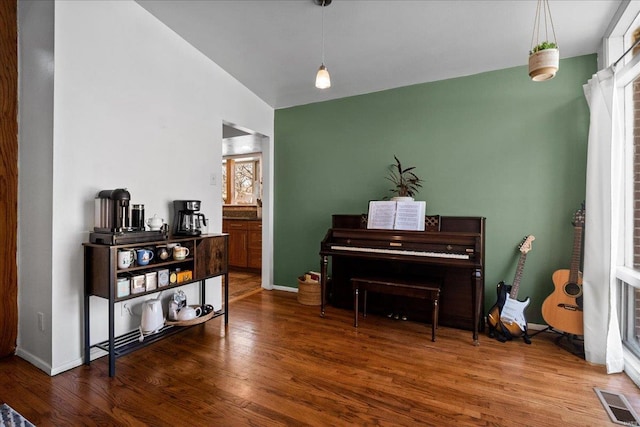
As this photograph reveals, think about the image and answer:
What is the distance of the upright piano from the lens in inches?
105

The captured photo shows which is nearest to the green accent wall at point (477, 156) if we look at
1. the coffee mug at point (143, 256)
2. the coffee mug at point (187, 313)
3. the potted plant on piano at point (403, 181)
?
the potted plant on piano at point (403, 181)

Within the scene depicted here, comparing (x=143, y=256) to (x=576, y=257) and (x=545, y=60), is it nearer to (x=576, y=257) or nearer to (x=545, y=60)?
(x=545, y=60)

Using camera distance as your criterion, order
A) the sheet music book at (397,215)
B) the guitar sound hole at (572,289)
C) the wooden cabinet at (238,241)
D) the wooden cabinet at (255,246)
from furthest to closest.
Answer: the wooden cabinet at (238,241)
the wooden cabinet at (255,246)
the sheet music book at (397,215)
the guitar sound hole at (572,289)

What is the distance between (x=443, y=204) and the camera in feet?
10.7

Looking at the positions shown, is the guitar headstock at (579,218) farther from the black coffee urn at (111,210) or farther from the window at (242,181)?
the window at (242,181)

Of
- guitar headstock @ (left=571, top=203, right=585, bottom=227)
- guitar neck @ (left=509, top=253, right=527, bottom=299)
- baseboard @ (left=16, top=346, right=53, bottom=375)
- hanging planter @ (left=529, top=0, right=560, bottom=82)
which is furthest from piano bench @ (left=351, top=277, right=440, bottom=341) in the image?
baseboard @ (left=16, top=346, right=53, bottom=375)

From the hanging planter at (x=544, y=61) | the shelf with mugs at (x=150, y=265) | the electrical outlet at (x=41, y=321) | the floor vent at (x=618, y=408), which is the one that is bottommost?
the floor vent at (x=618, y=408)

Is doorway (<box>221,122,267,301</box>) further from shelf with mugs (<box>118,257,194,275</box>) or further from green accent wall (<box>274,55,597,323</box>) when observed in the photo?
shelf with mugs (<box>118,257,194,275</box>)

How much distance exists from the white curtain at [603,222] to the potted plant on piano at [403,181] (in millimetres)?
1431

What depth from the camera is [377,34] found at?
8.46ft

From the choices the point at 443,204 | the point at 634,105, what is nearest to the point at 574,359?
the point at 443,204

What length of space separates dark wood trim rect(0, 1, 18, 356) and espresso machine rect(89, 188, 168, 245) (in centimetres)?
65

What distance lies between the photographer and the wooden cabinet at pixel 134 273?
2.06 meters

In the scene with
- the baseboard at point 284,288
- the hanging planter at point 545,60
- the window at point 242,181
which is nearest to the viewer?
the hanging planter at point 545,60
